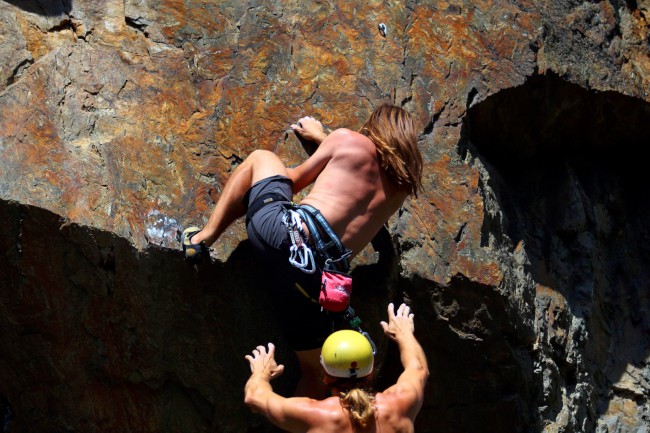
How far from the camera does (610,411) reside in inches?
315

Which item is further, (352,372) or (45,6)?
(45,6)

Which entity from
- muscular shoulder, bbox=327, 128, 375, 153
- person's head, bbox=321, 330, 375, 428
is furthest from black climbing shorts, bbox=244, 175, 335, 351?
person's head, bbox=321, 330, 375, 428

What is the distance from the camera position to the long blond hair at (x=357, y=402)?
5.48 meters

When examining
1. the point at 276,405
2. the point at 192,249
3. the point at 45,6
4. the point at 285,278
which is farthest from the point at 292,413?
the point at 45,6

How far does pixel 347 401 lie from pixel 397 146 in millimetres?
1586

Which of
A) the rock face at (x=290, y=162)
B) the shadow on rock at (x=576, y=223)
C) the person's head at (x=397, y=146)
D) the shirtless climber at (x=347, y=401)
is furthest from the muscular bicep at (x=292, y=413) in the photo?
the shadow on rock at (x=576, y=223)

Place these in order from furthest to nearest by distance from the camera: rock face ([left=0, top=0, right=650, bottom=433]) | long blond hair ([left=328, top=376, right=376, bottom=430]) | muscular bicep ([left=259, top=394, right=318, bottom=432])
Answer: rock face ([left=0, top=0, right=650, bottom=433]), muscular bicep ([left=259, top=394, right=318, bottom=432]), long blond hair ([left=328, top=376, right=376, bottom=430])

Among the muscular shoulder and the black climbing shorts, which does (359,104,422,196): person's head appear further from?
the black climbing shorts

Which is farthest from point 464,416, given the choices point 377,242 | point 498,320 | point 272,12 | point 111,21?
point 111,21

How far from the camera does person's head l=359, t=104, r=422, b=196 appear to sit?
6332 mm

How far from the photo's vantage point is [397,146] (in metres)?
6.35

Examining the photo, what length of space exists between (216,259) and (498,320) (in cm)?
183

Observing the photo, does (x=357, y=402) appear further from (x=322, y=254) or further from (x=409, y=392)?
(x=322, y=254)

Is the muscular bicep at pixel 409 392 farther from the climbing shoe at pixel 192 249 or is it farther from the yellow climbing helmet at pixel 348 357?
the climbing shoe at pixel 192 249
